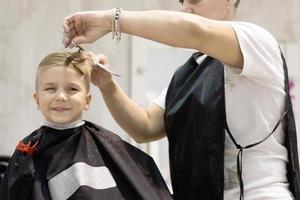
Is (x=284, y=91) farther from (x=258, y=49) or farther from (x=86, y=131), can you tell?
(x=86, y=131)

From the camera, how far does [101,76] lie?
146 centimetres

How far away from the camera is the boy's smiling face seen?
4.13 ft

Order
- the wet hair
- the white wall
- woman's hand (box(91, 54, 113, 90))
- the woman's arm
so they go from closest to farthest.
Result: the woman's arm, the wet hair, woman's hand (box(91, 54, 113, 90)), the white wall

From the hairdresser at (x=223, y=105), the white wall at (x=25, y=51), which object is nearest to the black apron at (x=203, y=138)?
the hairdresser at (x=223, y=105)

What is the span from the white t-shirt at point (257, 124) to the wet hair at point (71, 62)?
0.36 metres

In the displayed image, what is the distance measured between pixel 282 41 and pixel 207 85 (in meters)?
1.87

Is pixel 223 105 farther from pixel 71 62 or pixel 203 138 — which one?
pixel 71 62

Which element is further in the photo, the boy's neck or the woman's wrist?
the woman's wrist

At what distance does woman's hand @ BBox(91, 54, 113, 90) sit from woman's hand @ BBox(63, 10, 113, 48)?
5.6 inches

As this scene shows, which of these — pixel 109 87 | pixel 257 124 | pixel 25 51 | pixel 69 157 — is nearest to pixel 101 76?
pixel 109 87

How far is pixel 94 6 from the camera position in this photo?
260cm

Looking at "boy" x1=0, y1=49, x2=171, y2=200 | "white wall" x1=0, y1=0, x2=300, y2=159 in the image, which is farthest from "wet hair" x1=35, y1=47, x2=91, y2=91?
"white wall" x1=0, y1=0, x2=300, y2=159

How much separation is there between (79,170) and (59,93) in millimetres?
195

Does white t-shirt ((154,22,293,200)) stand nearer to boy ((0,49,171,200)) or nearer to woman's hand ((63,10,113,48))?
boy ((0,49,171,200))
